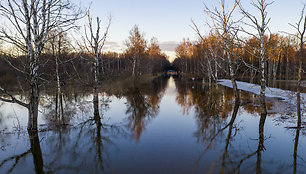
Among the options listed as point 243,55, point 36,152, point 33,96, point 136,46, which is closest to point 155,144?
point 36,152

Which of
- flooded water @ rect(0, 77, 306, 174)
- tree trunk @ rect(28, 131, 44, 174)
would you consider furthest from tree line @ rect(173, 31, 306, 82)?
tree trunk @ rect(28, 131, 44, 174)

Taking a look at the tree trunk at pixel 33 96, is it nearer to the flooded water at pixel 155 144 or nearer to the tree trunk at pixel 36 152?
the tree trunk at pixel 36 152

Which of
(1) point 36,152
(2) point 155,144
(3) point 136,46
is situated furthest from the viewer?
(3) point 136,46

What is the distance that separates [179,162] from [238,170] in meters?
1.67

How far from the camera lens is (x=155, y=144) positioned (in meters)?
6.98

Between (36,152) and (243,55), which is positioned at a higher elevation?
(243,55)

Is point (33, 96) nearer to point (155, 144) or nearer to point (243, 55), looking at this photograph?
point (155, 144)

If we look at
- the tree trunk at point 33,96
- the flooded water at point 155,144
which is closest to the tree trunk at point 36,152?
the flooded water at point 155,144

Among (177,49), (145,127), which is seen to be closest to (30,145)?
(145,127)

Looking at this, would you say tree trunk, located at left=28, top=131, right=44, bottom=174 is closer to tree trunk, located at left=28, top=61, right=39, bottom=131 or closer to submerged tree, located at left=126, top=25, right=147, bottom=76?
tree trunk, located at left=28, top=61, right=39, bottom=131

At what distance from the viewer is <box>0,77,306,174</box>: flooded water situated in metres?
5.27

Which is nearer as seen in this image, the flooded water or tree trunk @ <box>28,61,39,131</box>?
the flooded water

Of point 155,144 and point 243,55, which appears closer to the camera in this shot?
point 155,144

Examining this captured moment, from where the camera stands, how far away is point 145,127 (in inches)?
354
